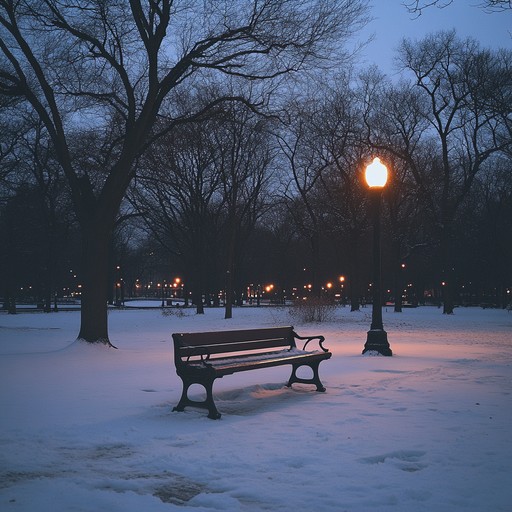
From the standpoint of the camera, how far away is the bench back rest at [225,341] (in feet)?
25.4

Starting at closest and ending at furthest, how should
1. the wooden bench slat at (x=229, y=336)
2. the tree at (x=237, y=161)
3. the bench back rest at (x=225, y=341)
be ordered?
the bench back rest at (x=225, y=341) < the wooden bench slat at (x=229, y=336) < the tree at (x=237, y=161)

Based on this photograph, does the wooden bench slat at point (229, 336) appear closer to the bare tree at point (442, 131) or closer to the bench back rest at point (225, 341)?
the bench back rest at point (225, 341)

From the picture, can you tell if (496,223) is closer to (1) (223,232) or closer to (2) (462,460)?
(1) (223,232)

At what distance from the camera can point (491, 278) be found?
5712 centimetres

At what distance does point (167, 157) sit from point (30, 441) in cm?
2869

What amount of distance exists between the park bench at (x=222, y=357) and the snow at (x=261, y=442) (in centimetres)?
38

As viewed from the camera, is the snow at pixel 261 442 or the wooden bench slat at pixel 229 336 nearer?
the snow at pixel 261 442

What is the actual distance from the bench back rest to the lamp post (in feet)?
15.5

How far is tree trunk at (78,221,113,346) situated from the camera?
49.6 feet

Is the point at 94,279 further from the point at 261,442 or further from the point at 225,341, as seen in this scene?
the point at 261,442

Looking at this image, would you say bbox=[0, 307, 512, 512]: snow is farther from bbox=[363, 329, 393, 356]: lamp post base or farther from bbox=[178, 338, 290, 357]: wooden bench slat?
bbox=[363, 329, 393, 356]: lamp post base

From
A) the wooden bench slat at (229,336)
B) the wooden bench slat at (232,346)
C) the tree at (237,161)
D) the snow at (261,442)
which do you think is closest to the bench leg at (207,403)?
the snow at (261,442)

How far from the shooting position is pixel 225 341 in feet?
28.5

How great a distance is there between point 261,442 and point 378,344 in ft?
29.0
